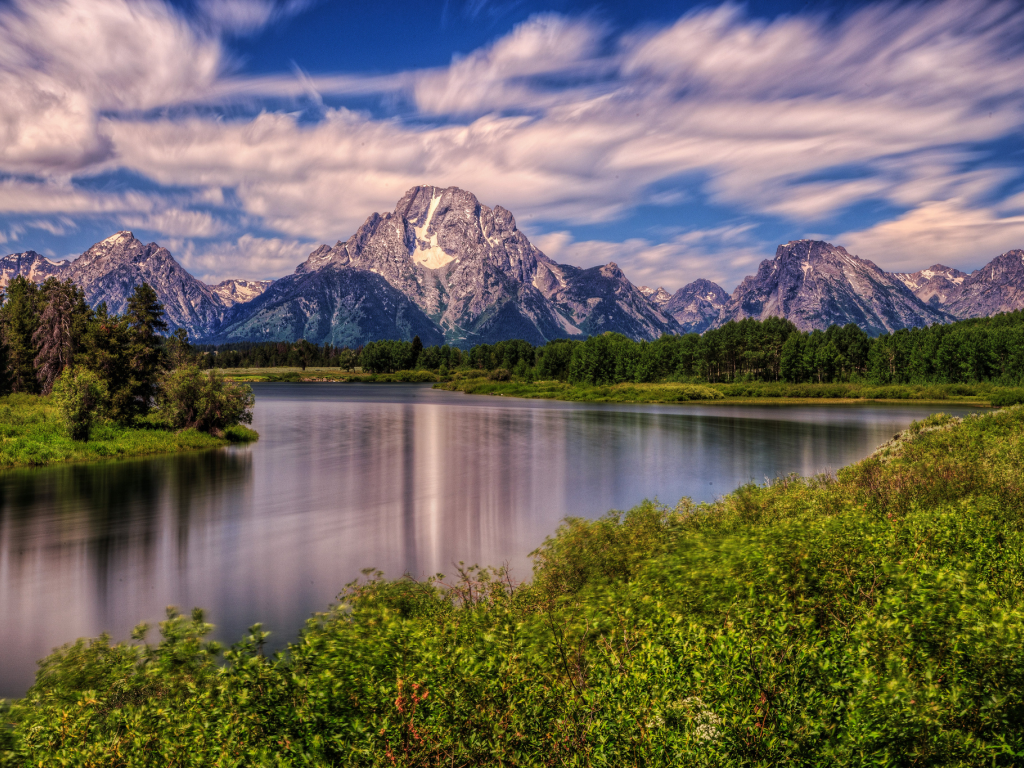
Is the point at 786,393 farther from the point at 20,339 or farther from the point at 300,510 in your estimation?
the point at 20,339

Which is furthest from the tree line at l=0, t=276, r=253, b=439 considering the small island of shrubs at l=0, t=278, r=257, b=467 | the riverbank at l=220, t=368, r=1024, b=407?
the riverbank at l=220, t=368, r=1024, b=407

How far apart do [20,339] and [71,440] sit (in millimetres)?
43558

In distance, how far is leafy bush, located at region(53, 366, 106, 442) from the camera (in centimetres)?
5103

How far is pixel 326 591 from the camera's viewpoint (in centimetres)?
2478

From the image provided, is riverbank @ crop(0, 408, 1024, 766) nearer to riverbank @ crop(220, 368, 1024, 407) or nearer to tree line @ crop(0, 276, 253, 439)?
tree line @ crop(0, 276, 253, 439)

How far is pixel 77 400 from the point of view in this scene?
171ft

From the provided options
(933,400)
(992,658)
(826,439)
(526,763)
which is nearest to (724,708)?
(526,763)

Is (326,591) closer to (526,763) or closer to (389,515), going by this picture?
(389,515)

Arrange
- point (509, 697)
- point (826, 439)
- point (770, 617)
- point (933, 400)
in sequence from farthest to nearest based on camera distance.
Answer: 1. point (933, 400)
2. point (826, 439)
3. point (770, 617)
4. point (509, 697)

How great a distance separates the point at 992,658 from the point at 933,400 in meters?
170

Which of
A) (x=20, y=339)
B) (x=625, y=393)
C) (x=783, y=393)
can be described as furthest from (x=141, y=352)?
(x=783, y=393)

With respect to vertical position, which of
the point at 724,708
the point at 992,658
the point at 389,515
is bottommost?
the point at 389,515

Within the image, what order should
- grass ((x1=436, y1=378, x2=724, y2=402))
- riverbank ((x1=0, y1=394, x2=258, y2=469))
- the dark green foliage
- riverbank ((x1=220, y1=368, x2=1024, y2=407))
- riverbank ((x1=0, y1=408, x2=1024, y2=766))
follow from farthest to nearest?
grass ((x1=436, y1=378, x2=724, y2=402)) → riverbank ((x1=220, y1=368, x2=1024, y2=407)) → the dark green foliage → riverbank ((x1=0, y1=394, x2=258, y2=469)) → riverbank ((x1=0, y1=408, x2=1024, y2=766))

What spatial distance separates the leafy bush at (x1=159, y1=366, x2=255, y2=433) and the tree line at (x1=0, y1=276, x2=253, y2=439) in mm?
91
